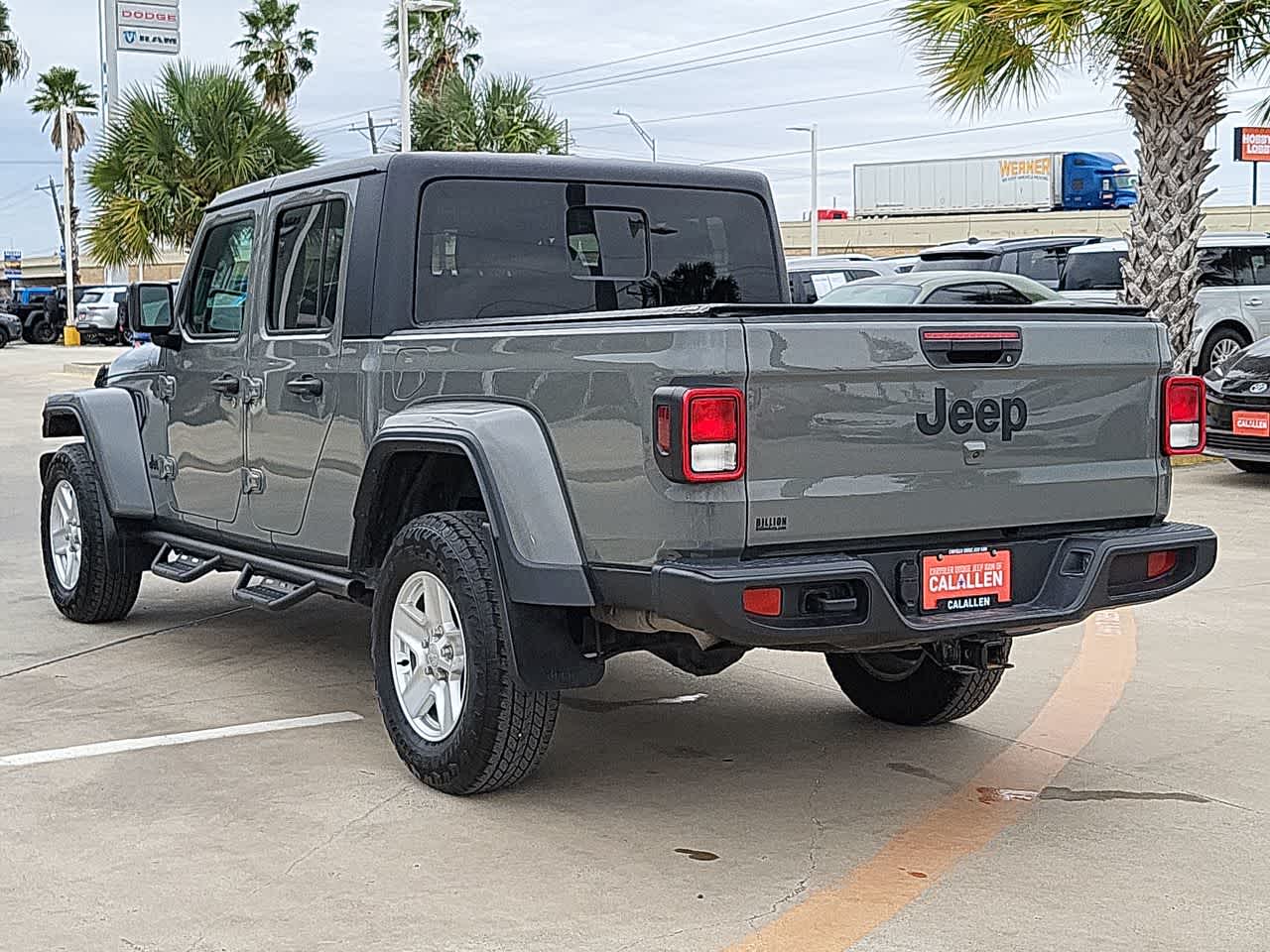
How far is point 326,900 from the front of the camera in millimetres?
4363

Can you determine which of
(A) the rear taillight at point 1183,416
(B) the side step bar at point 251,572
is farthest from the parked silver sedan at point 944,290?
(A) the rear taillight at point 1183,416

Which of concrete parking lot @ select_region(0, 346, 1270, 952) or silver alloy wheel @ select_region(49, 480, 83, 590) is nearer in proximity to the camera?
concrete parking lot @ select_region(0, 346, 1270, 952)

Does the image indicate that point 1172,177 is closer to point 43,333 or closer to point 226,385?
point 226,385

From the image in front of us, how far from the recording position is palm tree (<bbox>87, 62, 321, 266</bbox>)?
1085 inches

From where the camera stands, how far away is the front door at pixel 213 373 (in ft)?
21.9

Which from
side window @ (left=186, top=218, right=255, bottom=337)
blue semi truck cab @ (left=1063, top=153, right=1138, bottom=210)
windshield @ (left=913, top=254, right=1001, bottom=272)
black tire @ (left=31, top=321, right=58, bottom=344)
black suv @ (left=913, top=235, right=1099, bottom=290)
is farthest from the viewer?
black tire @ (left=31, top=321, right=58, bottom=344)

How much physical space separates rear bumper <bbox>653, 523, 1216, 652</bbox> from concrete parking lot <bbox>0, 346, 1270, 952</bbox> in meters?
0.63

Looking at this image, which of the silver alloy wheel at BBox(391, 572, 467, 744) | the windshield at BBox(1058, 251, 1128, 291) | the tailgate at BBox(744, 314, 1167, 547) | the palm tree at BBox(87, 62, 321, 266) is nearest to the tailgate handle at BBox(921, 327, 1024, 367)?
the tailgate at BBox(744, 314, 1167, 547)

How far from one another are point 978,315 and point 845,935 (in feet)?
5.96

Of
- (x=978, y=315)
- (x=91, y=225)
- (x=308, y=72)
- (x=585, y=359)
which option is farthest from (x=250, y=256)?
(x=308, y=72)

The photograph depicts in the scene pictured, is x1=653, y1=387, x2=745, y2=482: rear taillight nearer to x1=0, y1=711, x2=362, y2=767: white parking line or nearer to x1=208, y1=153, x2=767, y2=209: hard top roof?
x1=208, y1=153, x2=767, y2=209: hard top roof

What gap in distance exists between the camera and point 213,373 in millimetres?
6840

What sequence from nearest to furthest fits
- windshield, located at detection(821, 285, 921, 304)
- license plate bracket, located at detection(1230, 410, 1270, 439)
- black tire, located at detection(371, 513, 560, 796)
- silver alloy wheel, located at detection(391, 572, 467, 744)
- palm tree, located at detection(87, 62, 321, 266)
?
black tire, located at detection(371, 513, 560, 796) → silver alloy wheel, located at detection(391, 572, 467, 744) → license plate bracket, located at detection(1230, 410, 1270, 439) → windshield, located at detection(821, 285, 921, 304) → palm tree, located at detection(87, 62, 321, 266)

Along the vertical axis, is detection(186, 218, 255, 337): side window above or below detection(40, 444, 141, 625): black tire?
above
